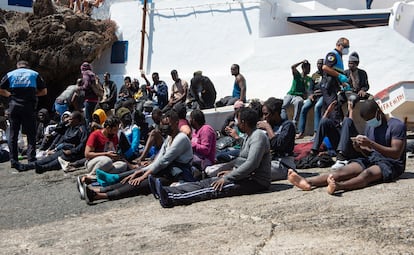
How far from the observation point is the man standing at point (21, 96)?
1022cm

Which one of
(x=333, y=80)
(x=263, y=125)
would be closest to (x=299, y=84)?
→ (x=333, y=80)

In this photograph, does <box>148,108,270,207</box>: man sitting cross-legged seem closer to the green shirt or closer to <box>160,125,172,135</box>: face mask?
<box>160,125,172,135</box>: face mask

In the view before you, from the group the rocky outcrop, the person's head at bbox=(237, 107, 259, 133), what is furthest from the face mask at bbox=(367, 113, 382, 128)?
the rocky outcrop

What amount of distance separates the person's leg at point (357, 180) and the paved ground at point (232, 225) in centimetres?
10

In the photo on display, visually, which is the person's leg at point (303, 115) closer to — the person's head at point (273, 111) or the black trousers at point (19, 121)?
the person's head at point (273, 111)

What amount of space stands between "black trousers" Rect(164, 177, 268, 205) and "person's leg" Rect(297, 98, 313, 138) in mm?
4748

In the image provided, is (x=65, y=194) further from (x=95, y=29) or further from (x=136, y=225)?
(x=95, y=29)

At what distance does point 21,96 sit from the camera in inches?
404

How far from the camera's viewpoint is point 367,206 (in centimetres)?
568

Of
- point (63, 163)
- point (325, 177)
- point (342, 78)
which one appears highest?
point (342, 78)

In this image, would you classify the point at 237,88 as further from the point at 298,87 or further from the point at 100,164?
the point at 100,164

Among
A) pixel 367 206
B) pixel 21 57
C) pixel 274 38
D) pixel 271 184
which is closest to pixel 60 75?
pixel 21 57

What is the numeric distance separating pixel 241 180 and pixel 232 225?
1.33 metres

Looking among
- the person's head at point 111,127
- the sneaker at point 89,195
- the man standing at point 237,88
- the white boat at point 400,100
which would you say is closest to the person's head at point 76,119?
the person's head at point 111,127
